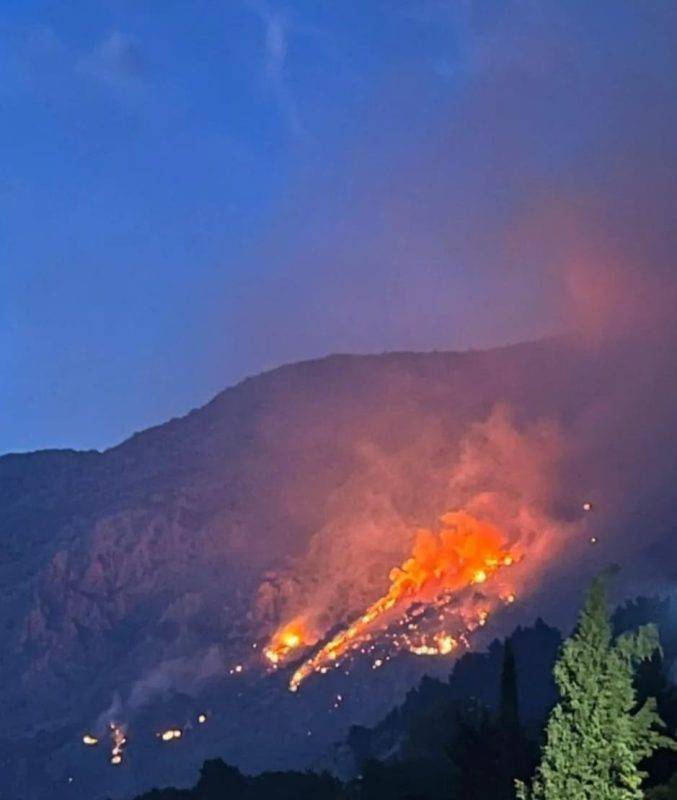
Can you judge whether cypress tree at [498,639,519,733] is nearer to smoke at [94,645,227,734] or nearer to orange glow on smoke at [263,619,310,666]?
orange glow on smoke at [263,619,310,666]

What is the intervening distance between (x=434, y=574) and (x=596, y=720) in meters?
126

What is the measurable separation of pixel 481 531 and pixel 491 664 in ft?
153

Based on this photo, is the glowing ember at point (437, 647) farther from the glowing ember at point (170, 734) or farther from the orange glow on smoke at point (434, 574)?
the glowing ember at point (170, 734)

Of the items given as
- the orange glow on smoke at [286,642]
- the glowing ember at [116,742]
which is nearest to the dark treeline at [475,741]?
the orange glow on smoke at [286,642]

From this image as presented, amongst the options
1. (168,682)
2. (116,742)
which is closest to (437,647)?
(116,742)

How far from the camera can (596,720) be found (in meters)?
17.5

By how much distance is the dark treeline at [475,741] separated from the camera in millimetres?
36125

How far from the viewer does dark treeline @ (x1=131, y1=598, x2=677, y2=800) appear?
119 feet

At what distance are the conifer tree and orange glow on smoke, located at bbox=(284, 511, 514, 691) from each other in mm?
104100

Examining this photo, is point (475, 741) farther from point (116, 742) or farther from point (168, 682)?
point (168, 682)

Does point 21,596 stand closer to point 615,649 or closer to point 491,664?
point 491,664

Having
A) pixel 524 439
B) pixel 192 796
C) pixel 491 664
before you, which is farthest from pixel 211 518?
pixel 192 796

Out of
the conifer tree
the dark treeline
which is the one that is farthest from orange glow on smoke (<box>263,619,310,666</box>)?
the conifer tree

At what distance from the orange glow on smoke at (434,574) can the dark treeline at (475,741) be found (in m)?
20.0
